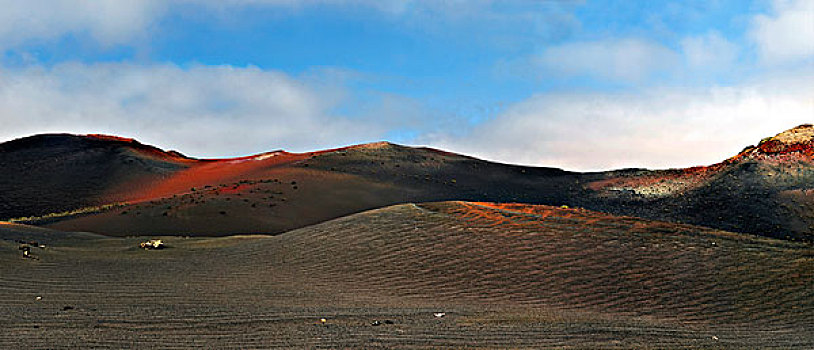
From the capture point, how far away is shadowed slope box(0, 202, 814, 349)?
25.4 ft

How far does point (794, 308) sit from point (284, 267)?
29.9ft

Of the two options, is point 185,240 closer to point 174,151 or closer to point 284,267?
point 284,267

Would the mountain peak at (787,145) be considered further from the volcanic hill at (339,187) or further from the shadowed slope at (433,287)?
the shadowed slope at (433,287)

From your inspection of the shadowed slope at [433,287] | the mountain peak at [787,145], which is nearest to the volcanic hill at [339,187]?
the mountain peak at [787,145]

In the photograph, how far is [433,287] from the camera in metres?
11.8

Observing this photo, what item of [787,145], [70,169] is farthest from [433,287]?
[70,169]

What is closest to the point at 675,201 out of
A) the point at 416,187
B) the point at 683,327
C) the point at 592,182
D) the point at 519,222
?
the point at 592,182

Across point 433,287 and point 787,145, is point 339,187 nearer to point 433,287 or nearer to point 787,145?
point 433,287

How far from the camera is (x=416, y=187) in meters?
31.4

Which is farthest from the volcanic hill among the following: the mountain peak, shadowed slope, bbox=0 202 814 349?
shadowed slope, bbox=0 202 814 349

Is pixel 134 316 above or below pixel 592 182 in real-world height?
below

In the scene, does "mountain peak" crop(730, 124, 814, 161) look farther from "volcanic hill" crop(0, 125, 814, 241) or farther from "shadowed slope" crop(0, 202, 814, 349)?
"shadowed slope" crop(0, 202, 814, 349)

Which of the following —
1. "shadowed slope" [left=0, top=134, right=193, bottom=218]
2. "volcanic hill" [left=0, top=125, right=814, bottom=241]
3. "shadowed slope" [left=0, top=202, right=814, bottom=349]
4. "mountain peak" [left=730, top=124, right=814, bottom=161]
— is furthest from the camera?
"shadowed slope" [left=0, top=134, right=193, bottom=218]

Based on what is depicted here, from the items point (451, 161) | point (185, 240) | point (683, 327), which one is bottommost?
point (683, 327)
